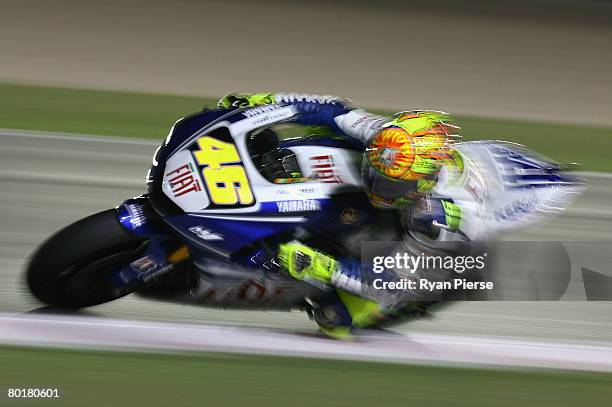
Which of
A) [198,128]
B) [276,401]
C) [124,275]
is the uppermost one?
[198,128]

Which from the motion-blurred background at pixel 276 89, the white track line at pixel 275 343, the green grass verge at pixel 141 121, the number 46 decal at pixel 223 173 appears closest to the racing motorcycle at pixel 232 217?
the number 46 decal at pixel 223 173

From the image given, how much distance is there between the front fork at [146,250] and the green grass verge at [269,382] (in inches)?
17.9

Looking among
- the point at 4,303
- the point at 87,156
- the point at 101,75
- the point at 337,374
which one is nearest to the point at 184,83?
the point at 101,75

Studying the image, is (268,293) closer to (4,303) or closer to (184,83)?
(4,303)

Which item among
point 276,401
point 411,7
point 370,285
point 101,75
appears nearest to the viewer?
point 276,401

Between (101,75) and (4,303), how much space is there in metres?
6.14

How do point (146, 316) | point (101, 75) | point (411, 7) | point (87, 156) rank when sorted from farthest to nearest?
point (411, 7)
point (101, 75)
point (87, 156)
point (146, 316)

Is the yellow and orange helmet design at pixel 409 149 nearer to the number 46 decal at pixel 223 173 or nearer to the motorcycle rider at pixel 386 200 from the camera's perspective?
the motorcycle rider at pixel 386 200

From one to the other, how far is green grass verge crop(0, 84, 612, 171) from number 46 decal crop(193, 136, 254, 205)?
407 centimetres

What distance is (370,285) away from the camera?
5.17 m

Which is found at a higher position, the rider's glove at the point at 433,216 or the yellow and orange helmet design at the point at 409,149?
the yellow and orange helmet design at the point at 409,149

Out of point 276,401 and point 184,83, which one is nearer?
point 276,401

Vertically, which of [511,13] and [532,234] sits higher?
[511,13]

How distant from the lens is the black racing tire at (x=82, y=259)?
508 centimetres
